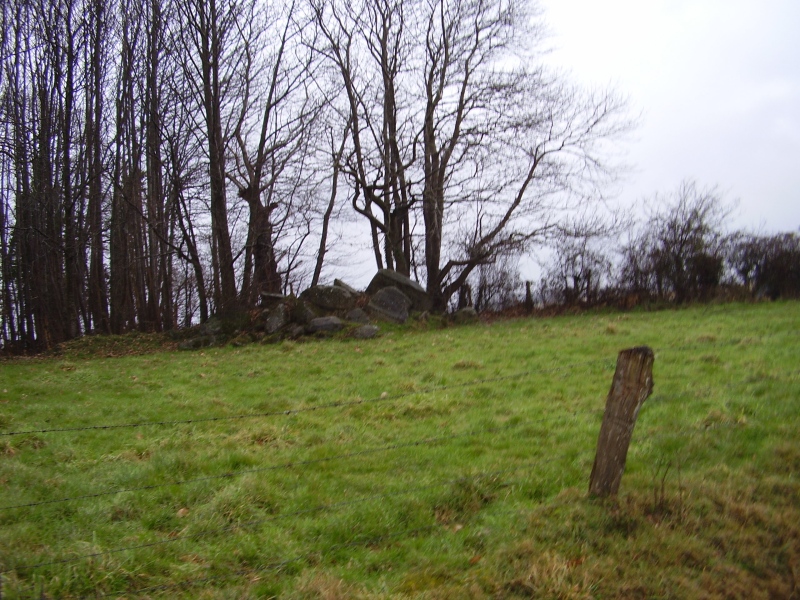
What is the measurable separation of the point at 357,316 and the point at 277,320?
2549mm

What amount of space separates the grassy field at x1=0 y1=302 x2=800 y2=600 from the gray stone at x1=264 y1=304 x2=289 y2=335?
835 centimetres

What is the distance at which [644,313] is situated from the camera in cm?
1884

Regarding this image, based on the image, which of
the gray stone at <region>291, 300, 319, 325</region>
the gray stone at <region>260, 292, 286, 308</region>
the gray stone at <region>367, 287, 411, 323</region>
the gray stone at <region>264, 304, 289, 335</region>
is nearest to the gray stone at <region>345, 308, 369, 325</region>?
the gray stone at <region>367, 287, 411, 323</region>

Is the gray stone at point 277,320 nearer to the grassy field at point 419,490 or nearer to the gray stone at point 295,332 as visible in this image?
the gray stone at point 295,332

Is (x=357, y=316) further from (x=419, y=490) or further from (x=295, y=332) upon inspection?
(x=419, y=490)

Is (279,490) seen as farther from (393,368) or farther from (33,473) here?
(393,368)

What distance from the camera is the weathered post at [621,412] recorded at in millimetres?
4344

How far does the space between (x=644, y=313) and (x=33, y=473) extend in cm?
1716

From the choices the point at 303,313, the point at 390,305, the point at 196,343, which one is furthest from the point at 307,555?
the point at 390,305

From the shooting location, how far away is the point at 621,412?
14.5 feet

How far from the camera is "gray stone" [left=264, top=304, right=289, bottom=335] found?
62.2ft

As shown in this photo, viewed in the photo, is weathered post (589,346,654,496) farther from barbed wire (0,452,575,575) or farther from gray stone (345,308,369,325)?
gray stone (345,308,369,325)

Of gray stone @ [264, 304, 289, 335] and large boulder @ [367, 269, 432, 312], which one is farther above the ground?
large boulder @ [367, 269, 432, 312]

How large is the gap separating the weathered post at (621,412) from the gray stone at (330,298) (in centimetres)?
1525
